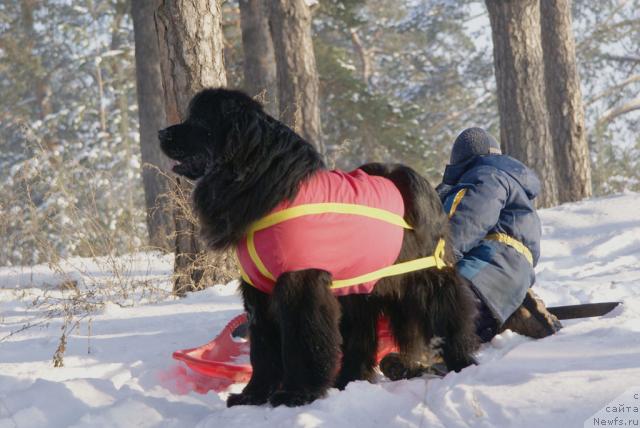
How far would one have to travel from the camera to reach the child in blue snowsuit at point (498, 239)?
3.71m

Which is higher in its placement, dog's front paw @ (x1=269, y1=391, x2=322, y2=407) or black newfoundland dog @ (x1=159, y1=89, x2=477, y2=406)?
black newfoundland dog @ (x1=159, y1=89, x2=477, y2=406)

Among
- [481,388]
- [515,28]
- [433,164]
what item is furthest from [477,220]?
[433,164]

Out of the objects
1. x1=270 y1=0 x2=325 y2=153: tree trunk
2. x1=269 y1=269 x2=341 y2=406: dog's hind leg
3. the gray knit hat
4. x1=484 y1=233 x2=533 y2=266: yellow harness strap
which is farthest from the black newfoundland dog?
x1=270 y1=0 x2=325 y2=153: tree trunk

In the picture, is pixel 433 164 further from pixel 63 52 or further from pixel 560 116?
pixel 63 52

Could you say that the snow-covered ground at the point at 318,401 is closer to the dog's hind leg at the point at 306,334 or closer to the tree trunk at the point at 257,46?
the dog's hind leg at the point at 306,334

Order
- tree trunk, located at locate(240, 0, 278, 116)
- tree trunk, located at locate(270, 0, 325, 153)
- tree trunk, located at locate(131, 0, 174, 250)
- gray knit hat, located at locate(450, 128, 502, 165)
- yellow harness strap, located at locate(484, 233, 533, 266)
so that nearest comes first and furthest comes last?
yellow harness strap, located at locate(484, 233, 533, 266) → gray knit hat, located at locate(450, 128, 502, 165) → tree trunk, located at locate(270, 0, 325, 153) → tree trunk, located at locate(131, 0, 174, 250) → tree trunk, located at locate(240, 0, 278, 116)

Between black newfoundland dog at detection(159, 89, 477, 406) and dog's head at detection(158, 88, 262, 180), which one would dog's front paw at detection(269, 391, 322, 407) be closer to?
black newfoundland dog at detection(159, 89, 477, 406)

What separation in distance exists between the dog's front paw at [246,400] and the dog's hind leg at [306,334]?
0.42 feet

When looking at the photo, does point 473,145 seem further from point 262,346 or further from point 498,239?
point 262,346

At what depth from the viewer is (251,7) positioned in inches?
452

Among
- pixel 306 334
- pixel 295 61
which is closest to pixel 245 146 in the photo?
pixel 306 334

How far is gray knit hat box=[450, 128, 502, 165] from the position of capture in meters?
4.09

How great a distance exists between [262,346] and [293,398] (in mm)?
333

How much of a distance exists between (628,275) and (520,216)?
2066 mm
